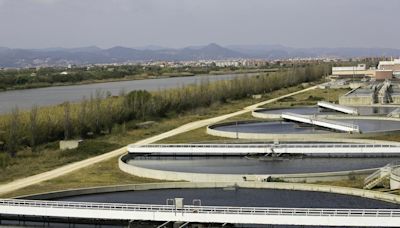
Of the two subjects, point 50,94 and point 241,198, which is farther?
point 50,94

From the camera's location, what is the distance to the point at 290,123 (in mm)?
47094

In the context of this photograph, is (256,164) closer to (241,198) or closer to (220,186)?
(220,186)

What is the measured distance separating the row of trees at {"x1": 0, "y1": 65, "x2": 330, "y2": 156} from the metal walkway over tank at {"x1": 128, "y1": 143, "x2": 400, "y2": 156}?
31.7ft

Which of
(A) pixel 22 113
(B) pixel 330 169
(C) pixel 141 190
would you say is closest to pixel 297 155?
(B) pixel 330 169

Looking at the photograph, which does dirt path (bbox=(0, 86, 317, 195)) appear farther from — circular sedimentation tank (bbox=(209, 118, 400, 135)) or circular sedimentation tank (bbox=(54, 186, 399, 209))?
circular sedimentation tank (bbox=(54, 186, 399, 209))

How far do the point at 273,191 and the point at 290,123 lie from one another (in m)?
23.7

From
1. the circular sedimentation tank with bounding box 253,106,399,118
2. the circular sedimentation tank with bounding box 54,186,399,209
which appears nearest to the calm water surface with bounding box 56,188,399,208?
the circular sedimentation tank with bounding box 54,186,399,209

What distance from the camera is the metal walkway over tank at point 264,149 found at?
3127 centimetres

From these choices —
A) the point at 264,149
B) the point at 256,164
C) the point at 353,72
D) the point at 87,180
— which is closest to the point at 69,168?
the point at 87,180

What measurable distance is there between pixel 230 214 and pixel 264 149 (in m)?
14.4

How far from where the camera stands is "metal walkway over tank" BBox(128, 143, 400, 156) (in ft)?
103

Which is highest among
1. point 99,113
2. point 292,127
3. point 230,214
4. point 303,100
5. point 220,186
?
point 99,113

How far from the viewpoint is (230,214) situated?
18.3 metres

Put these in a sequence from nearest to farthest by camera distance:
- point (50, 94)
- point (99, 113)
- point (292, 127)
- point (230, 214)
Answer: point (230, 214), point (292, 127), point (99, 113), point (50, 94)
